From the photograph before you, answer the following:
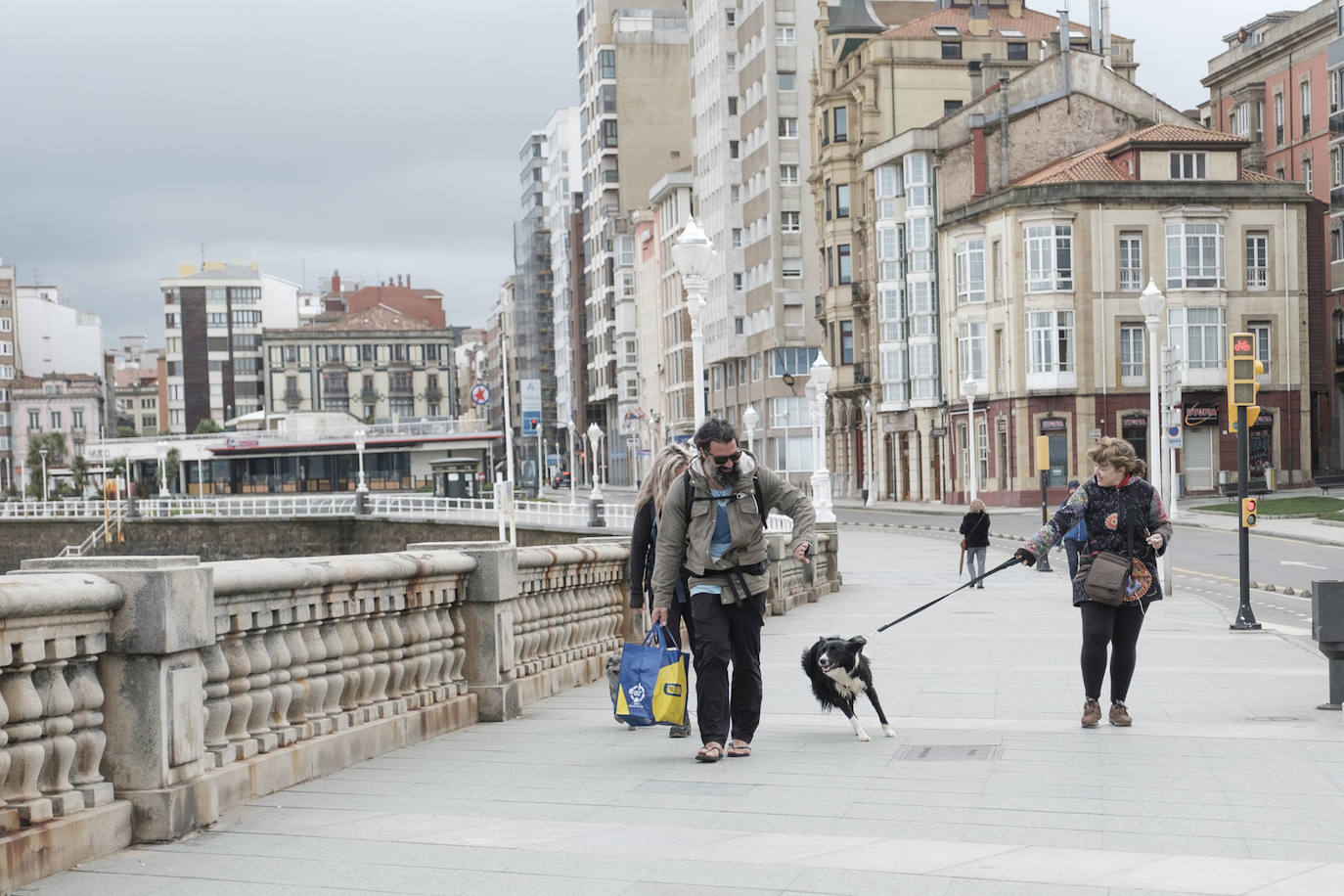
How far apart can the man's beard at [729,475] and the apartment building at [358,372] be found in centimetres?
14730

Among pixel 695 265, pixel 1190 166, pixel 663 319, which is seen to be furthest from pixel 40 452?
pixel 695 265

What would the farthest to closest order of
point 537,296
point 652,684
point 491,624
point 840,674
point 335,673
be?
point 537,296
point 491,624
point 840,674
point 652,684
point 335,673

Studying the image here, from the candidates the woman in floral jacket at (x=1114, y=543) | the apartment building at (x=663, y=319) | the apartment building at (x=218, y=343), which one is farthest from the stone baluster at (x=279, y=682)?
the apartment building at (x=218, y=343)

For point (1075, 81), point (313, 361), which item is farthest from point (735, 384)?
point (313, 361)

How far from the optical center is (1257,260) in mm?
65312

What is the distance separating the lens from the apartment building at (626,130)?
414 feet

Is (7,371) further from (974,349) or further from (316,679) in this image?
(316,679)

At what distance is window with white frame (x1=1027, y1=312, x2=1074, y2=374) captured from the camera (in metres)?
64.2

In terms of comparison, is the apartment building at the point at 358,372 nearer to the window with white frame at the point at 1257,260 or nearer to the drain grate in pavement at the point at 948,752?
the window with white frame at the point at 1257,260

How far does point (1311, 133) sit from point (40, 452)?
98.0m

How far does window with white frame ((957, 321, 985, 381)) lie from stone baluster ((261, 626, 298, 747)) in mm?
60477

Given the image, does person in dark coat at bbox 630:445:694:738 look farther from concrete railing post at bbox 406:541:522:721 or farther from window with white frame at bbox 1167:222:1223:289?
window with white frame at bbox 1167:222:1223:289

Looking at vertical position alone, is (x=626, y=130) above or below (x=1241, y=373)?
above

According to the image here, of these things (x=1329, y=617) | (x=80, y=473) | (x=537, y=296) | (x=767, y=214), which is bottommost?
(x=80, y=473)
